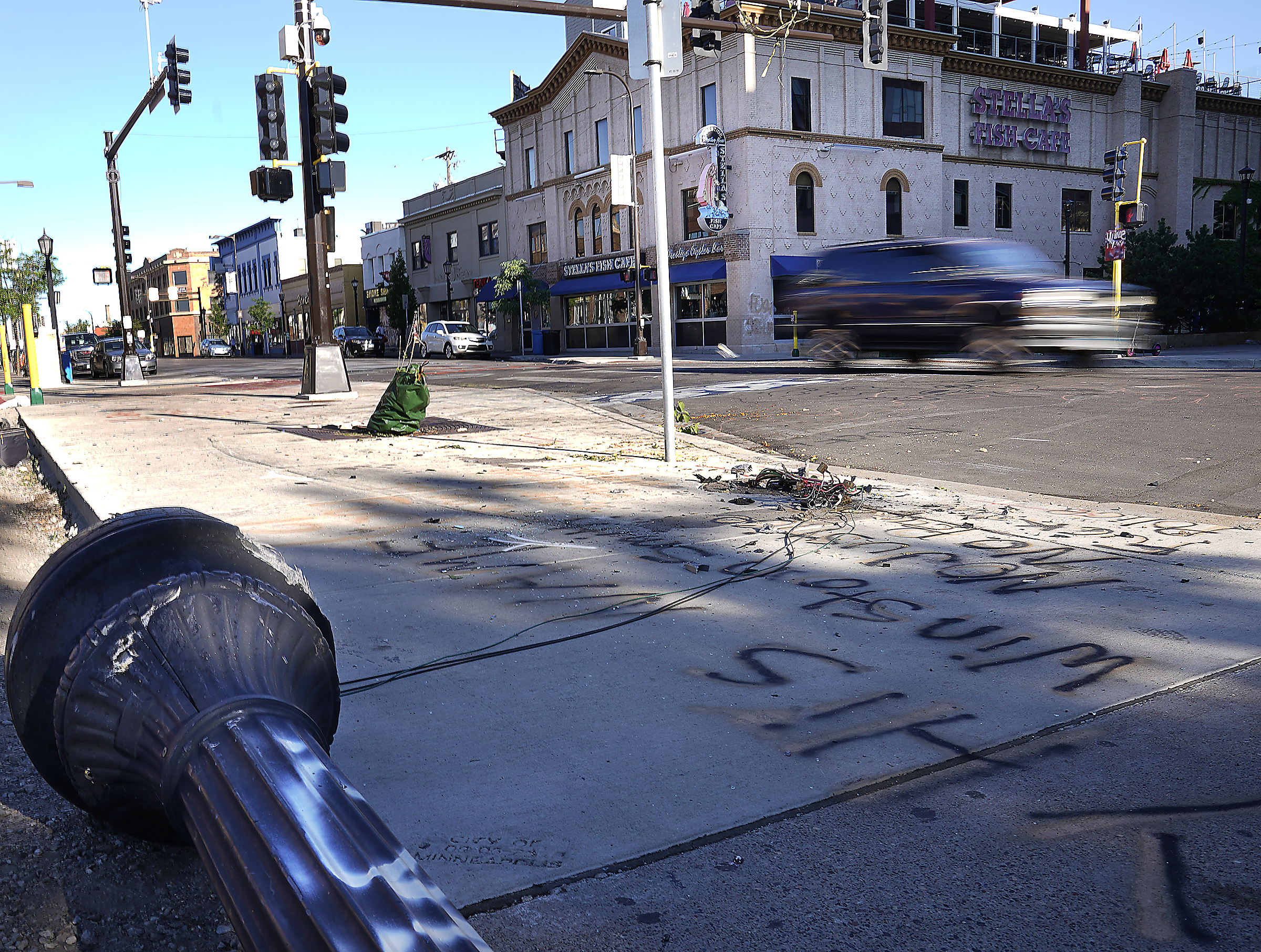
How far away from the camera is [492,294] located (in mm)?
48531

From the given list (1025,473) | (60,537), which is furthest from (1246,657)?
(60,537)

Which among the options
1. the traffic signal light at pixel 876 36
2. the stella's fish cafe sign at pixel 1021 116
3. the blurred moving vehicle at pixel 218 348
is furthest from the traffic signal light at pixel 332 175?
the blurred moving vehicle at pixel 218 348

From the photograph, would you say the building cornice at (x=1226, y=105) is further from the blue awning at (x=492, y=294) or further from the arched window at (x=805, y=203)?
the blue awning at (x=492, y=294)

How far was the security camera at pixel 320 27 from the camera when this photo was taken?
14688 mm

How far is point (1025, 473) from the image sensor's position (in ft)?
28.1

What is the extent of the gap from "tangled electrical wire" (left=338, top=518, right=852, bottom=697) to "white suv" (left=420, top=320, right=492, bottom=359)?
118 ft

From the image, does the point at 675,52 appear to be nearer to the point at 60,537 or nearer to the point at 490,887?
the point at 60,537

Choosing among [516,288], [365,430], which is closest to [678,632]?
[365,430]

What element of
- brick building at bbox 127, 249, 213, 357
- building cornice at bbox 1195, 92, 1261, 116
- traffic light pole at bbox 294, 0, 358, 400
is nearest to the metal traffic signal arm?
traffic light pole at bbox 294, 0, 358, 400

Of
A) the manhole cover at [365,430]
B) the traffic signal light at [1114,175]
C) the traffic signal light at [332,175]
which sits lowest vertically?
the manhole cover at [365,430]

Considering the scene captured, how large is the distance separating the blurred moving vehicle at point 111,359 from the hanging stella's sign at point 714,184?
1900 centimetres

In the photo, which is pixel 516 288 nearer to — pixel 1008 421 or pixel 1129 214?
pixel 1129 214

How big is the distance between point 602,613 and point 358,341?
4822 cm

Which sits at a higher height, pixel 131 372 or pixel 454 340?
pixel 454 340
